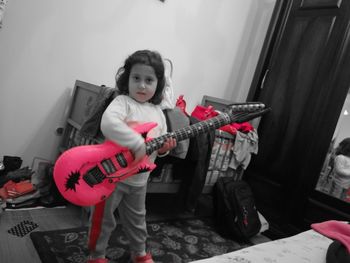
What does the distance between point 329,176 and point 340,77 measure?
2.34 ft

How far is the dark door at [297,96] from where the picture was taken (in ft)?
7.07

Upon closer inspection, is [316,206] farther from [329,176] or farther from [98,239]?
[98,239]

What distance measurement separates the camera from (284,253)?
0.83m

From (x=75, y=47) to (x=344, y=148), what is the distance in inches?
78.6

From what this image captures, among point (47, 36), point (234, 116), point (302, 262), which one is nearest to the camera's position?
point (302, 262)

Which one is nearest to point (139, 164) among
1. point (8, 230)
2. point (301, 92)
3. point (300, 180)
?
point (8, 230)

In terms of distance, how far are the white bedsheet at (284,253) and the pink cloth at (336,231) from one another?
4cm

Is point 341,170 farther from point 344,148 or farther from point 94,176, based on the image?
point 94,176

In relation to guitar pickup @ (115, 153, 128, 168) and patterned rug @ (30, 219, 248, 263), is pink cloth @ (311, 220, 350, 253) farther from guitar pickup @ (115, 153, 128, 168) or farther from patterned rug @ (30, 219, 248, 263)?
patterned rug @ (30, 219, 248, 263)

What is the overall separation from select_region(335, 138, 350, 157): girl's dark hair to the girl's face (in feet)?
5.01

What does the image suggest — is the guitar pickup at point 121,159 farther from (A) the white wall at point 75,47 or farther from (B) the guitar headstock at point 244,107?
(A) the white wall at point 75,47

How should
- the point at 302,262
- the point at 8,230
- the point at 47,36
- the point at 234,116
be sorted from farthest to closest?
the point at 47,36 → the point at 8,230 → the point at 234,116 → the point at 302,262

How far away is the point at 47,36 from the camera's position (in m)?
1.95

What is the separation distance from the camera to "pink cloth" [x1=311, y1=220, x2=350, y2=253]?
2.74ft
